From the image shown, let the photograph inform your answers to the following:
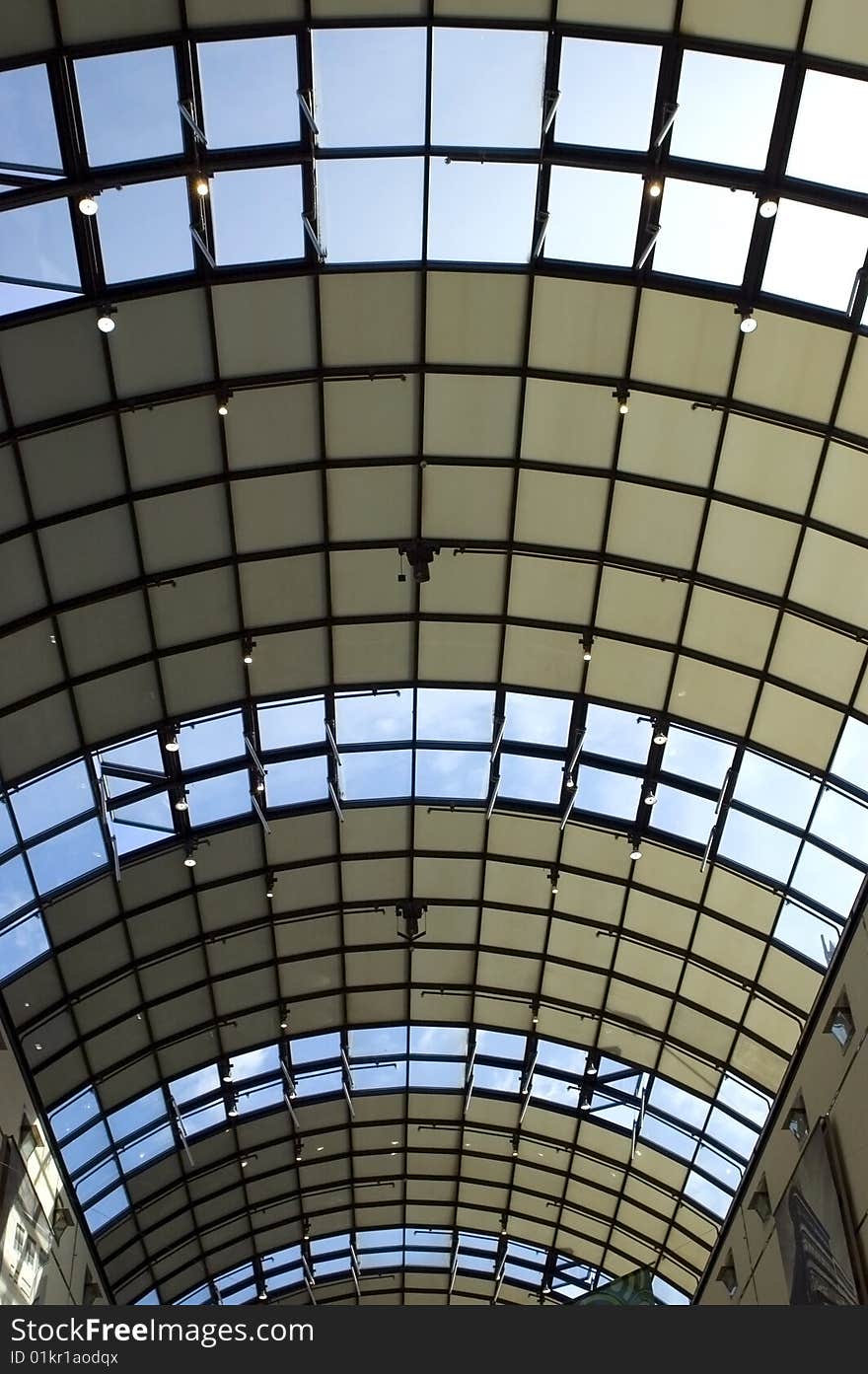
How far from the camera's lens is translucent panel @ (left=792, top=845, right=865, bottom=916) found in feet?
107

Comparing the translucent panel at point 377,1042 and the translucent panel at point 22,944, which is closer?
the translucent panel at point 22,944

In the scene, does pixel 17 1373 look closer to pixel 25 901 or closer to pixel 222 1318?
pixel 222 1318

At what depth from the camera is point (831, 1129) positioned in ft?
107

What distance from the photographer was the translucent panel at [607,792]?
36.0 metres

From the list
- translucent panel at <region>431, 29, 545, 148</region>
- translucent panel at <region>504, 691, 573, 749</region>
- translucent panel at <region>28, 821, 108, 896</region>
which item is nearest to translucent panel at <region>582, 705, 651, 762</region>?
translucent panel at <region>504, 691, 573, 749</region>

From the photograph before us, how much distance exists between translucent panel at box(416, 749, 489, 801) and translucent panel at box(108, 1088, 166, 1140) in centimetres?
1626

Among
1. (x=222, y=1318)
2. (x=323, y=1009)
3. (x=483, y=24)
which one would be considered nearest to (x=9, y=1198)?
(x=323, y=1009)

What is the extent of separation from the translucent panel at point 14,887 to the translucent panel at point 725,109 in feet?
77.6

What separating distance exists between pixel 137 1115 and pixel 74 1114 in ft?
10.9

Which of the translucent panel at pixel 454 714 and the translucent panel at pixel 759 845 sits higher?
the translucent panel at pixel 454 714

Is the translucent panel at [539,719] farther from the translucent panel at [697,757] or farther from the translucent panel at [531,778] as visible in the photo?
the translucent panel at [697,757]

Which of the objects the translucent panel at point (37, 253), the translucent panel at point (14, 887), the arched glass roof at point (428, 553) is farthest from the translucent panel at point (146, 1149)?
the translucent panel at point (37, 253)

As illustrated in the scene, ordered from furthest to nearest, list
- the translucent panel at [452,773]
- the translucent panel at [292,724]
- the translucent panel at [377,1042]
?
the translucent panel at [377,1042] < the translucent panel at [452,773] < the translucent panel at [292,724]

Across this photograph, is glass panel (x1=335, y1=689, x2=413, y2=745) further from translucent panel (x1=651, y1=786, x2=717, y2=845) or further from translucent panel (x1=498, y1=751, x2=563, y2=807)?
translucent panel (x1=651, y1=786, x2=717, y2=845)
